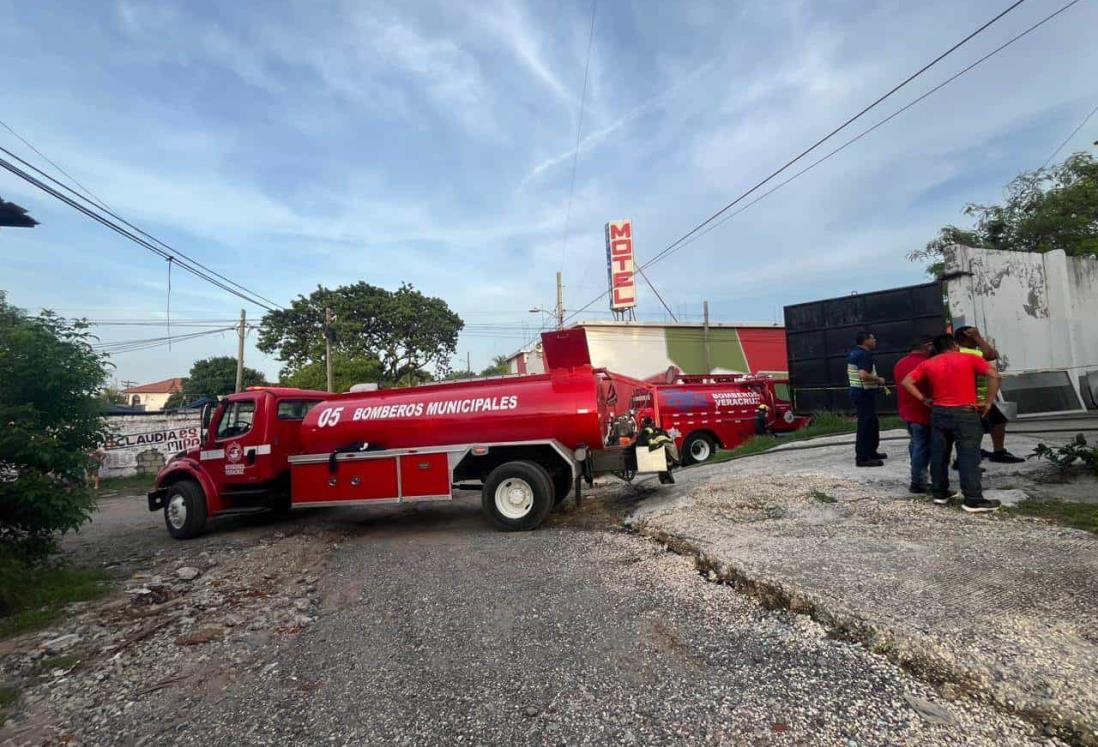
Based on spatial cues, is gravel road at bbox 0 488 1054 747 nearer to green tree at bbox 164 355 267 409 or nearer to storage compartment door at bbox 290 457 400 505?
storage compartment door at bbox 290 457 400 505

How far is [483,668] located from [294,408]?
6.78 meters

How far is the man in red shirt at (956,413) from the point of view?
16.7 ft

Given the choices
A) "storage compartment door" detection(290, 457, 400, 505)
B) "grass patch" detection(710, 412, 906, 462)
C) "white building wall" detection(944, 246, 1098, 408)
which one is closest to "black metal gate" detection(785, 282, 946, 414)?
"grass patch" detection(710, 412, 906, 462)

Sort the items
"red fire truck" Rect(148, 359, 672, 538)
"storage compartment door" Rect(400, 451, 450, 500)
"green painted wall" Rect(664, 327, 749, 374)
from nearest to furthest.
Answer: "red fire truck" Rect(148, 359, 672, 538)
"storage compartment door" Rect(400, 451, 450, 500)
"green painted wall" Rect(664, 327, 749, 374)

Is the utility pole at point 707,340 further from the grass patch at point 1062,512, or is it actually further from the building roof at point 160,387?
the building roof at point 160,387

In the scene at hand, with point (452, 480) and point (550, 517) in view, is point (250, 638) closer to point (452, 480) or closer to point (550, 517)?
point (452, 480)

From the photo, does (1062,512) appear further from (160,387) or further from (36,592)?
(160,387)

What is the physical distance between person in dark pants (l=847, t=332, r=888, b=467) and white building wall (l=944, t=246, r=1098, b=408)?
5856 millimetres

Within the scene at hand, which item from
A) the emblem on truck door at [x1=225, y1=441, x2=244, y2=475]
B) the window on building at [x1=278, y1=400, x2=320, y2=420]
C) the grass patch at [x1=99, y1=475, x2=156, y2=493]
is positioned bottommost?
the grass patch at [x1=99, y1=475, x2=156, y2=493]

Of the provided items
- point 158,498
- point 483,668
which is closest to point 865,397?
point 483,668

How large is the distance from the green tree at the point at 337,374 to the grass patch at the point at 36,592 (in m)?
21.3

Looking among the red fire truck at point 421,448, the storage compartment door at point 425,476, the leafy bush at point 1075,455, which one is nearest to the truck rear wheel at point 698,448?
the red fire truck at point 421,448

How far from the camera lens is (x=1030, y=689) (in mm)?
2504

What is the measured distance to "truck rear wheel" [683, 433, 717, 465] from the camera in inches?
503
